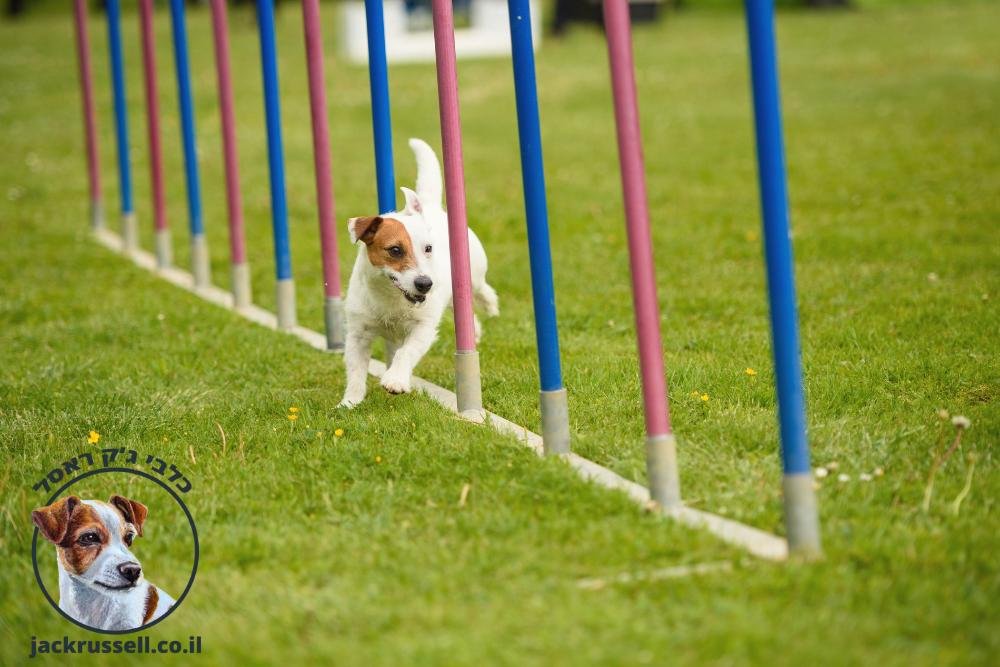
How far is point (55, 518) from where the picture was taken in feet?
12.4

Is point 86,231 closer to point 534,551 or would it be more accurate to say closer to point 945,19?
point 534,551

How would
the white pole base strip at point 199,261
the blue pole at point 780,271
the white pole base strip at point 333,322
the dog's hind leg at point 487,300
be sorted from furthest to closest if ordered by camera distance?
the white pole base strip at point 199,261 → the white pole base strip at point 333,322 → the dog's hind leg at point 487,300 → the blue pole at point 780,271

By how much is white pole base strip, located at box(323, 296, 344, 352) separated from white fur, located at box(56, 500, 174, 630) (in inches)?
120

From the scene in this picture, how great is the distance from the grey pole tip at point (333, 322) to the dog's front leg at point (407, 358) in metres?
1.09

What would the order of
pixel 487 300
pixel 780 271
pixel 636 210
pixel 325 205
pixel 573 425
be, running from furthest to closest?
pixel 325 205, pixel 487 300, pixel 573 425, pixel 636 210, pixel 780 271

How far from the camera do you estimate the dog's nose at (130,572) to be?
3.61 m

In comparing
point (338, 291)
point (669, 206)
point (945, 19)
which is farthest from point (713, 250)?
point (945, 19)

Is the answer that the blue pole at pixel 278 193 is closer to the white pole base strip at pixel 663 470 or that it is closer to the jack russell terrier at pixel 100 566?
the jack russell terrier at pixel 100 566

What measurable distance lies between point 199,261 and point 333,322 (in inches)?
88.7

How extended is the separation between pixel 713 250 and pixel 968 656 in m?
6.05

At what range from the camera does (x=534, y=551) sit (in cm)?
374

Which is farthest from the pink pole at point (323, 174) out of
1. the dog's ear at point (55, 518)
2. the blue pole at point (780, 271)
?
the blue pole at point (780, 271)

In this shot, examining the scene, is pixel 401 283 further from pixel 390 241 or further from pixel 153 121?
pixel 153 121

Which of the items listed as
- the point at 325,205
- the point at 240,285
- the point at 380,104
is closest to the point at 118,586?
the point at 380,104
